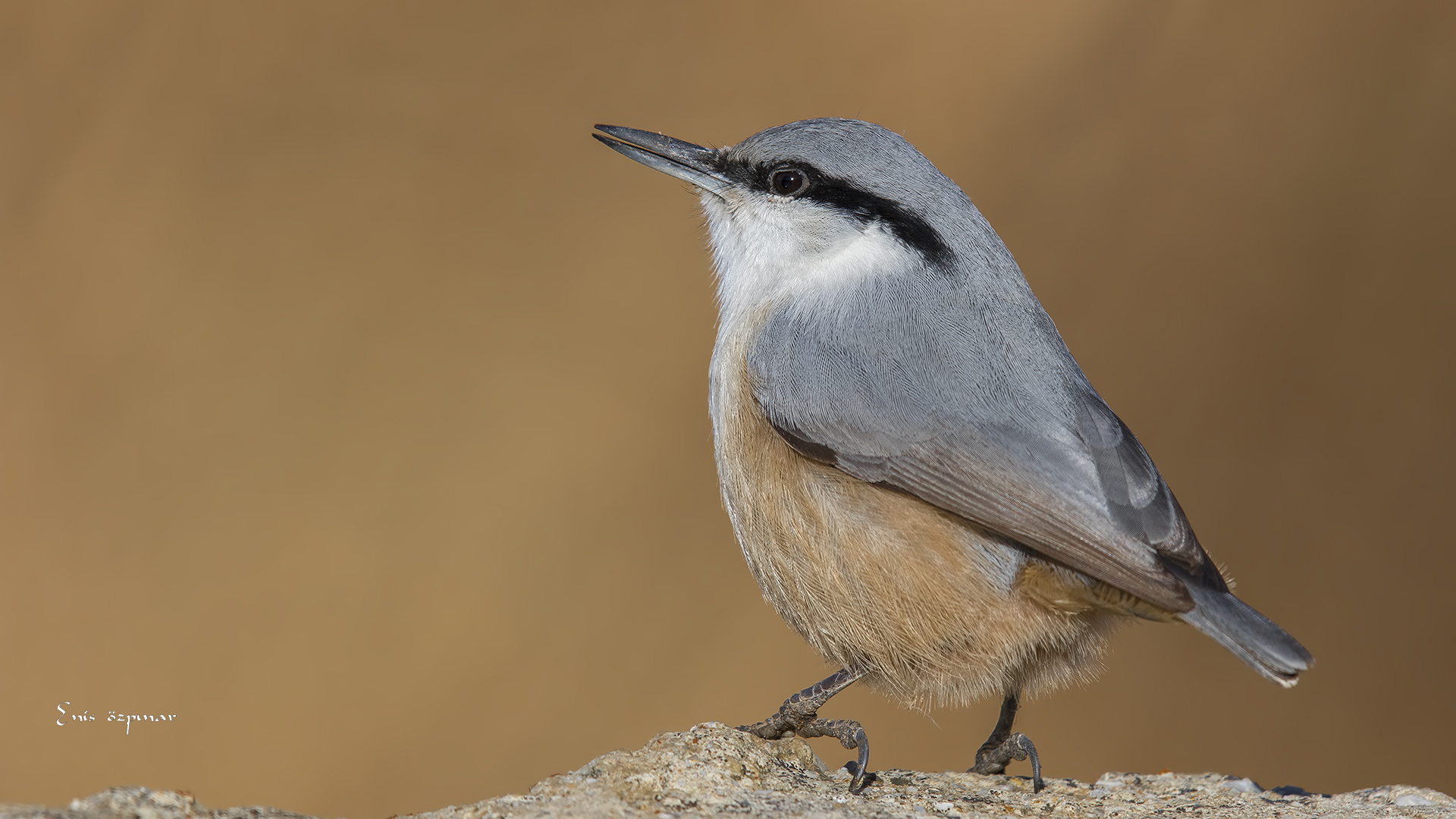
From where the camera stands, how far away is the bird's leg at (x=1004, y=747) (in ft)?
10.2

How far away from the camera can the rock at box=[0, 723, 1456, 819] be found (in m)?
2.12

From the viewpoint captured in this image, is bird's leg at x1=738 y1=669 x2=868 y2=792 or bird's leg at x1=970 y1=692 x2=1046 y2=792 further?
bird's leg at x1=970 y1=692 x2=1046 y2=792

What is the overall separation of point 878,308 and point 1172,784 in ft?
4.99

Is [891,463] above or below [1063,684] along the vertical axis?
above

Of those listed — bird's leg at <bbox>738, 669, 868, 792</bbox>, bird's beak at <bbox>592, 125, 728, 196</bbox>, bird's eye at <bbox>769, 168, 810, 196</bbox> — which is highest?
bird's beak at <bbox>592, 125, 728, 196</bbox>

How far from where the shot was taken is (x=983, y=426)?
2.80 metres

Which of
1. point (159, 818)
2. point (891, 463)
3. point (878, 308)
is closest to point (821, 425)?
point (891, 463)

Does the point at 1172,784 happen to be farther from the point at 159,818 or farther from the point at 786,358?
the point at 159,818

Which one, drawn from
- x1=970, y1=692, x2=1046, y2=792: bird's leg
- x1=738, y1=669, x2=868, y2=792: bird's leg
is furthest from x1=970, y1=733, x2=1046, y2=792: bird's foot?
x1=738, y1=669, x2=868, y2=792: bird's leg

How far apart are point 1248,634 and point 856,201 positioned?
1671mm

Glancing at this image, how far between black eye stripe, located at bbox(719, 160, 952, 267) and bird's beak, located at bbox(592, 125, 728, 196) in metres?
0.07

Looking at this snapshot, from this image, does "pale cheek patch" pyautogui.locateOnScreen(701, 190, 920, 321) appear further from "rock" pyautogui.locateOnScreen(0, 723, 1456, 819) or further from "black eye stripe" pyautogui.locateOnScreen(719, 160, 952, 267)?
"rock" pyautogui.locateOnScreen(0, 723, 1456, 819)

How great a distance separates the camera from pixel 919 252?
10.9 ft

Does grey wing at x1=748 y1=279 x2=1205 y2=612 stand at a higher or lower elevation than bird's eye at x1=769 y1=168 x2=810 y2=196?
lower
